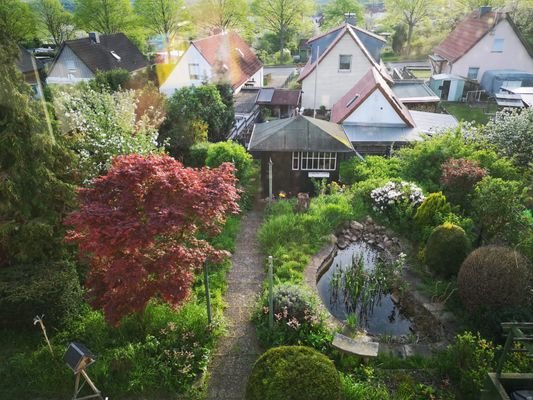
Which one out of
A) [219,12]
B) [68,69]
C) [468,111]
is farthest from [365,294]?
[219,12]

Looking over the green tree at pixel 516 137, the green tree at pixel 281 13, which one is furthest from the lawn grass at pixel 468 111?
the green tree at pixel 281 13

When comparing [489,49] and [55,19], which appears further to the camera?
[55,19]

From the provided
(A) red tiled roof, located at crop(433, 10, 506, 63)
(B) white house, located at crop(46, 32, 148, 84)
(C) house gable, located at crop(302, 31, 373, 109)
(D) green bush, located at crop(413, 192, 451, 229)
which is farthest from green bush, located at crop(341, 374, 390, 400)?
(A) red tiled roof, located at crop(433, 10, 506, 63)

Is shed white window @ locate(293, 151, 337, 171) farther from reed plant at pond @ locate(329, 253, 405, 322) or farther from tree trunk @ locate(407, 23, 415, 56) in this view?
tree trunk @ locate(407, 23, 415, 56)

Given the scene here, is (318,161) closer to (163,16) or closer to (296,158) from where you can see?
(296,158)

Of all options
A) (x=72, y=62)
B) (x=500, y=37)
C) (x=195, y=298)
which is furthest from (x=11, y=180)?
(x=500, y=37)

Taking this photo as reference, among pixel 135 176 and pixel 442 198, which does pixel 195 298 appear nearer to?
pixel 135 176
